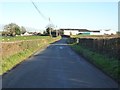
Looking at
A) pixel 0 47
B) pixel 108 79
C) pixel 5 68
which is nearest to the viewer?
pixel 108 79

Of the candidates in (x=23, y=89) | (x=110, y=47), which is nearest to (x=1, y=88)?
(x=23, y=89)

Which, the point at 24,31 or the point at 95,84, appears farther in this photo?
the point at 24,31

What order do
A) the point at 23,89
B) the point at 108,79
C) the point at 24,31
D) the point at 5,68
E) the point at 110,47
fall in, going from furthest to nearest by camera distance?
the point at 24,31 → the point at 110,47 → the point at 5,68 → the point at 108,79 → the point at 23,89

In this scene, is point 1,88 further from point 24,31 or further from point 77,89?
point 24,31

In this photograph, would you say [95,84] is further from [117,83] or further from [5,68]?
[5,68]

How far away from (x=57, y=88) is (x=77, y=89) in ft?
2.43

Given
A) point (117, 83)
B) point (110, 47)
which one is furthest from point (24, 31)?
point (117, 83)

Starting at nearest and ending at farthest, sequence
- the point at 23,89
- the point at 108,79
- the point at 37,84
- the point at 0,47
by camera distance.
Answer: the point at 23,89
the point at 37,84
the point at 108,79
the point at 0,47

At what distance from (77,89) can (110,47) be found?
44.8 ft

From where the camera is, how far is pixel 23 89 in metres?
10.9

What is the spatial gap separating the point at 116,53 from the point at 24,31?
16319 centimetres

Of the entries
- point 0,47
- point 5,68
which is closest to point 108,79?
point 5,68

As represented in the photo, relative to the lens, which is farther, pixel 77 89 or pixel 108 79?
pixel 108 79

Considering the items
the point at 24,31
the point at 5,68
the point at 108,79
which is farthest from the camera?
the point at 24,31
